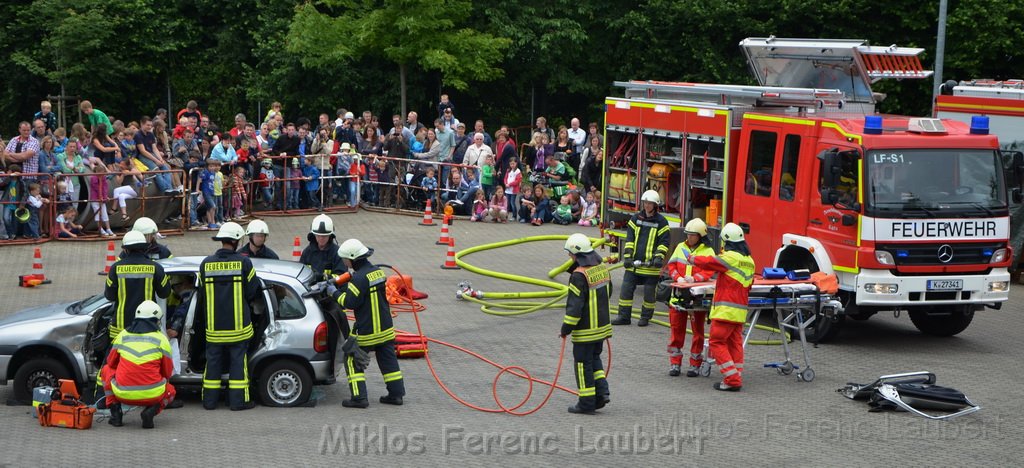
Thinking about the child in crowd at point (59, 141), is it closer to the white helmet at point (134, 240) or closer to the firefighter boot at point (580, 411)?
the white helmet at point (134, 240)

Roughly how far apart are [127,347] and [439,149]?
46.8 ft

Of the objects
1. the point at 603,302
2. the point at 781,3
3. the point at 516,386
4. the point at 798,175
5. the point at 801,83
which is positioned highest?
the point at 781,3

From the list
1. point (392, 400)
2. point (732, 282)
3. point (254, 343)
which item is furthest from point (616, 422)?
point (254, 343)

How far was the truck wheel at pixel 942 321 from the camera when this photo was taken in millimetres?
14680

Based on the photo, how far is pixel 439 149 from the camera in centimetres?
2430

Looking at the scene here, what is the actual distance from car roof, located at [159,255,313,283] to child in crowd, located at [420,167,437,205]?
39.8ft

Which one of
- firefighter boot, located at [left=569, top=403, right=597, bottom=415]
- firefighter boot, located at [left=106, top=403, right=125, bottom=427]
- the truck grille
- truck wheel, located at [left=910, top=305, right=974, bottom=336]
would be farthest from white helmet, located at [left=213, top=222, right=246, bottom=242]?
truck wheel, located at [left=910, top=305, right=974, bottom=336]

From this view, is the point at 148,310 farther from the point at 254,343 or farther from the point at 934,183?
the point at 934,183

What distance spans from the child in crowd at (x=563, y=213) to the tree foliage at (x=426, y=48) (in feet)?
18.2

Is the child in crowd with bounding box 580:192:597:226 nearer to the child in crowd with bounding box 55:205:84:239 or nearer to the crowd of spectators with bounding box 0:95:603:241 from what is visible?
the crowd of spectators with bounding box 0:95:603:241

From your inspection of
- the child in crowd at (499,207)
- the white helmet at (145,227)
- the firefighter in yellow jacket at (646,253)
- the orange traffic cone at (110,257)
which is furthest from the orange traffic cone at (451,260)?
the white helmet at (145,227)

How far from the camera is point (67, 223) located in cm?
1998

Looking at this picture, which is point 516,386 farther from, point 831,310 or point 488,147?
point 488,147

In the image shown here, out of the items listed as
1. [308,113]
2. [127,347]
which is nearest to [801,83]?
[127,347]
